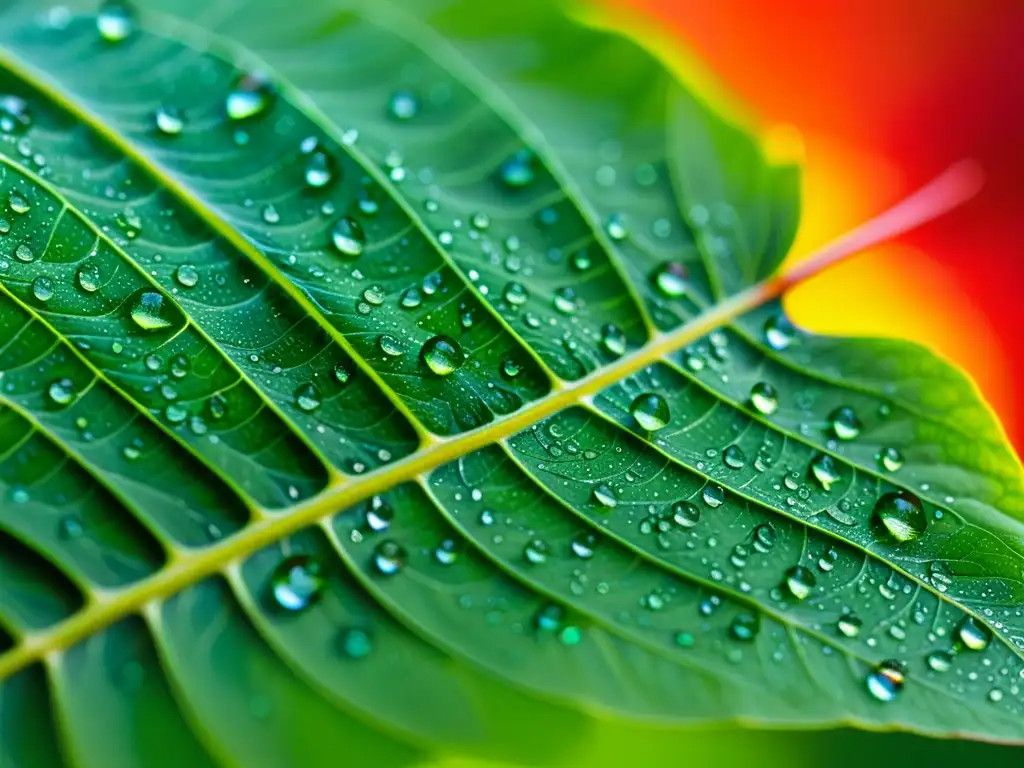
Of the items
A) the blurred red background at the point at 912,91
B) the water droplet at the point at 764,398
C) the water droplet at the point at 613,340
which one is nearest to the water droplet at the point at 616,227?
the water droplet at the point at 613,340

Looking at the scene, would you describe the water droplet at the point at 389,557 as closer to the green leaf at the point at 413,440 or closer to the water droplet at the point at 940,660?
the green leaf at the point at 413,440

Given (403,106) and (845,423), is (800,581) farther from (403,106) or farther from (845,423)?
(403,106)

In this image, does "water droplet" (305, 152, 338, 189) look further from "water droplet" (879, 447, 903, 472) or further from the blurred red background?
the blurred red background

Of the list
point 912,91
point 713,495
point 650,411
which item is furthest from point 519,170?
point 912,91

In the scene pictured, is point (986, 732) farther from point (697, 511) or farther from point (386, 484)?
point (386, 484)

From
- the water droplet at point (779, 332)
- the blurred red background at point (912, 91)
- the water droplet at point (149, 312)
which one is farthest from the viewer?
the blurred red background at point (912, 91)

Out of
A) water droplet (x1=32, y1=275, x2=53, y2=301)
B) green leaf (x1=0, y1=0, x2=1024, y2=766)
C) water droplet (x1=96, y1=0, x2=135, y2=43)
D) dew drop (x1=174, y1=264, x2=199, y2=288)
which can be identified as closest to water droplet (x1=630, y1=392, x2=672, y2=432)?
green leaf (x1=0, y1=0, x2=1024, y2=766)
